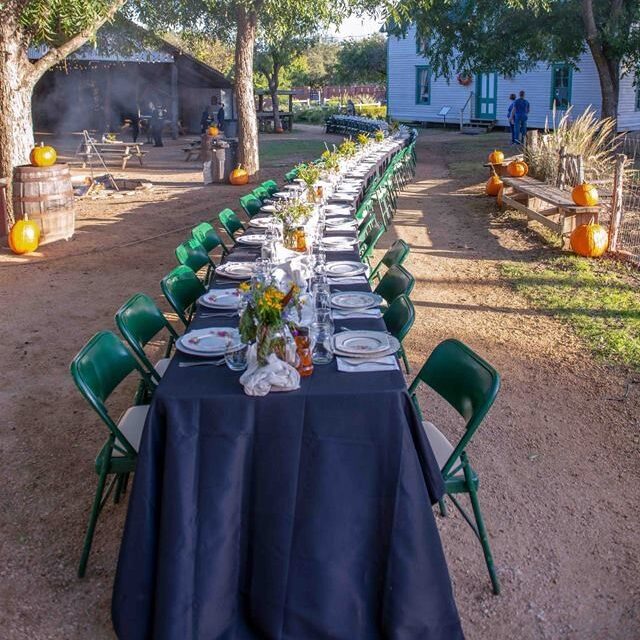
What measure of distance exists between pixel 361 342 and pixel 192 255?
8.58ft

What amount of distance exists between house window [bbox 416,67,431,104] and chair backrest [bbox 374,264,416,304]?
2739 cm

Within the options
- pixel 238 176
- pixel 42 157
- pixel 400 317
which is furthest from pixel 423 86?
pixel 400 317

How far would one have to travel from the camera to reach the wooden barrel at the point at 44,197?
930 cm

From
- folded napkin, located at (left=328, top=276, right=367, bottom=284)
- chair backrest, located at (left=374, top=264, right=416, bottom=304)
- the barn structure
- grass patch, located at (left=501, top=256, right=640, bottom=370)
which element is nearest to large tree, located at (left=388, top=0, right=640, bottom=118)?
the barn structure

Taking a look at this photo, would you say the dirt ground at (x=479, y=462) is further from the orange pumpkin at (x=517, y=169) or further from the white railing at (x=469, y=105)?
the white railing at (x=469, y=105)

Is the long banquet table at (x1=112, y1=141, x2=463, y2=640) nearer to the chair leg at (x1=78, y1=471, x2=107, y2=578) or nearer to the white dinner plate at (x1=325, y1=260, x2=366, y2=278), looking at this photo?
the chair leg at (x1=78, y1=471, x2=107, y2=578)

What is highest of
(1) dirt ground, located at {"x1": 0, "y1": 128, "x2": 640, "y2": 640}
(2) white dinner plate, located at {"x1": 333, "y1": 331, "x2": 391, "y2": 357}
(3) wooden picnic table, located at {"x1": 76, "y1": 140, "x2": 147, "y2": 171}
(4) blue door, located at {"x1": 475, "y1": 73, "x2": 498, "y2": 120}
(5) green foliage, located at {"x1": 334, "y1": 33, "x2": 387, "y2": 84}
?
(5) green foliage, located at {"x1": 334, "y1": 33, "x2": 387, "y2": 84}

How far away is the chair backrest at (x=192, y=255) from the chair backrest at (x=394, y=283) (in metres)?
1.46

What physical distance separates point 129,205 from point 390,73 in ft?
68.4

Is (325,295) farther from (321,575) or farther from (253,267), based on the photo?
(321,575)

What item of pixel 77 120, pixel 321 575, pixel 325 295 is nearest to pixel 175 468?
pixel 321 575

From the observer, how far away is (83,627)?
2.97 metres

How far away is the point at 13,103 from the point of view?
993cm

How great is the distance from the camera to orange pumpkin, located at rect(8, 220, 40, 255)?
29.5 ft
